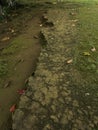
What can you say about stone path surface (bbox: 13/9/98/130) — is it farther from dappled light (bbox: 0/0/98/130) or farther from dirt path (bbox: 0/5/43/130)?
dirt path (bbox: 0/5/43/130)

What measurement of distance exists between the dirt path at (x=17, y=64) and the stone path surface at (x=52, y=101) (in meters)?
0.25

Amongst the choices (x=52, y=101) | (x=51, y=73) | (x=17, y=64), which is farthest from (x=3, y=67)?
(x=52, y=101)

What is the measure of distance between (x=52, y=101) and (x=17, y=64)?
1407mm

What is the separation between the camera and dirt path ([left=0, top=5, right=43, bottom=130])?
3529mm

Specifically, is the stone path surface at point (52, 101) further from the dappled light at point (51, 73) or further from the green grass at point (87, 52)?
the green grass at point (87, 52)

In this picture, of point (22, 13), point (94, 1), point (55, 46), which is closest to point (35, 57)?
point (55, 46)

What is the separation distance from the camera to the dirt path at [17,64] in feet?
11.6

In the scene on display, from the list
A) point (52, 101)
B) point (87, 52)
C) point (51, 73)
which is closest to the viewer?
point (52, 101)

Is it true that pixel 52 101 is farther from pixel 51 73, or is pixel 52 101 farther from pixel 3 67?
pixel 3 67

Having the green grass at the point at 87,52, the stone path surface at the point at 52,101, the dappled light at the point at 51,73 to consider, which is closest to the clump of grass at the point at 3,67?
the dappled light at the point at 51,73

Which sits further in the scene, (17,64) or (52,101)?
(17,64)

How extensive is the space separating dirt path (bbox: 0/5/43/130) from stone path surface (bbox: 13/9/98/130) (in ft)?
0.82

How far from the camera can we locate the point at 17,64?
4.44 m

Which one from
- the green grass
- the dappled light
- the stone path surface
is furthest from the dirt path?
the green grass
